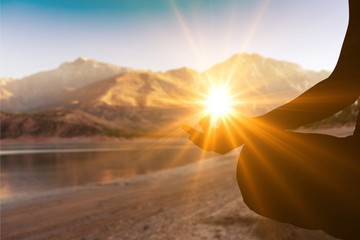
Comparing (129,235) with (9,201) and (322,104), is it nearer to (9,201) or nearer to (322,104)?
(322,104)

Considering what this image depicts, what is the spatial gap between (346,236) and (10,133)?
91124 mm

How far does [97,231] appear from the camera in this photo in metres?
9.17

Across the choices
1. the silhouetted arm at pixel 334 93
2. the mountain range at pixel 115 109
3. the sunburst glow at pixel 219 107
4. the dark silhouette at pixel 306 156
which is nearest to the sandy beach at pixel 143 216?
the sunburst glow at pixel 219 107

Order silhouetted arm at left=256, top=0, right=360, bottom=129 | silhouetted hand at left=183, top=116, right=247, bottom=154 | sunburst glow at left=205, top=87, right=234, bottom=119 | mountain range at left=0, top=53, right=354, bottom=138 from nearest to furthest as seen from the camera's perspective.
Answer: silhouetted arm at left=256, top=0, right=360, bottom=129
silhouetted hand at left=183, top=116, right=247, bottom=154
sunburst glow at left=205, top=87, right=234, bottom=119
mountain range at left=0, top=53, right=354, bottom=138

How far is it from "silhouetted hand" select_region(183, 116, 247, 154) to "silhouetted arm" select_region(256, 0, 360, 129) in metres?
0.19

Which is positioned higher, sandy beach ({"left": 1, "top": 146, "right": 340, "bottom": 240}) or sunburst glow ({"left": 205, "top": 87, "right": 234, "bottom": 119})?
sunburst glow ({"left": 205, "top": 87, "right": 234, "bottom": 119})

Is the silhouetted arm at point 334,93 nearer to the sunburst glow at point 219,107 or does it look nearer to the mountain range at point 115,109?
the sunburst glow at point 219,107

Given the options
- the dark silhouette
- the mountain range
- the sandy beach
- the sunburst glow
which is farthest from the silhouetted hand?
the mountain range

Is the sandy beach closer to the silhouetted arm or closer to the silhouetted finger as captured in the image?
the silhouetted arm

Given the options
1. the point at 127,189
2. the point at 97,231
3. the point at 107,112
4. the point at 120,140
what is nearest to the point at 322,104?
the point at 97,231

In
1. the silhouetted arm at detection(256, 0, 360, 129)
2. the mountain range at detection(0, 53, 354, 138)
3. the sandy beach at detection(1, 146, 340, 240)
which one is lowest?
the sandy beach at detection(1, 146, 340, 240)

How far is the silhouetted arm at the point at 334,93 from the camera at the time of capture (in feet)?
6.81

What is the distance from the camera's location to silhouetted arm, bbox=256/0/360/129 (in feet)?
6.81

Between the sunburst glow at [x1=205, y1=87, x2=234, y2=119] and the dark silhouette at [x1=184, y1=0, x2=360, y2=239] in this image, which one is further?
the sunburst glow at [x1=205, y1=87, x2=234, y2=119]
